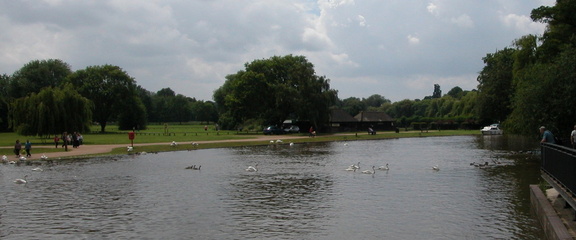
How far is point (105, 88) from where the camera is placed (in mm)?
104812

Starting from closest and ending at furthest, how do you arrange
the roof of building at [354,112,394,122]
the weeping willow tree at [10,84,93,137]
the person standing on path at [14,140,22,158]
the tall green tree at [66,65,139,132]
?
the person standing on path at [14,140,22,158]
the weeping willow tree at [10,84,93,137]
the roof of building at [354,112,394,122]
the tall green tree at [66,65,139,132]

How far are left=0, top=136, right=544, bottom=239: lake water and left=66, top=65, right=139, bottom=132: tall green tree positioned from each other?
7678cm

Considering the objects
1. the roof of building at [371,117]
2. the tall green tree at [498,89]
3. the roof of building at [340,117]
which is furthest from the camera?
the roof of building at [371,117]

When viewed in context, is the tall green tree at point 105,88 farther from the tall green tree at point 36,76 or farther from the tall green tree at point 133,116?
the tall green tree at point 36,76

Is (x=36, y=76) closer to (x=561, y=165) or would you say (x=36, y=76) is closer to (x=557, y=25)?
(x=557, y=25)

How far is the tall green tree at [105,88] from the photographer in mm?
103562

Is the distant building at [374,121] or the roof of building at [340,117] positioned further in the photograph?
the distant building at [374,121]

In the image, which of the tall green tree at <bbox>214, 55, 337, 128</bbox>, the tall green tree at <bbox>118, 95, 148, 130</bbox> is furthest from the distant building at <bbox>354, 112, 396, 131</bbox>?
the tall green tree at <bbox>118, 95, 148, 130</bbox>

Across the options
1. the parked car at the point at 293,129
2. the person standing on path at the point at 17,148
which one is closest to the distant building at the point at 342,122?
the parked car at the point at 293,129

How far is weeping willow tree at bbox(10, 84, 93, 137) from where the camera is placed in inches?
2044

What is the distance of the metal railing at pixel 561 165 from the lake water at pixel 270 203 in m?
1.34

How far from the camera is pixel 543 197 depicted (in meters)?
14.9

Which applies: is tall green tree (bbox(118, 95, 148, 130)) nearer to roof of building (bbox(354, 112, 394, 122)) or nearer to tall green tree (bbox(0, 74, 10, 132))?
tall green tree (bbox(0, 74, 10, 132))

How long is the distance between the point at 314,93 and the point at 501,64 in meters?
25.9
